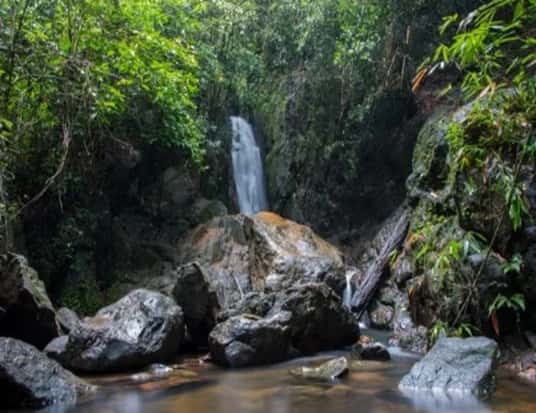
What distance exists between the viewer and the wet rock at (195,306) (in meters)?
7.12

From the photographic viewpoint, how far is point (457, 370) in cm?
459

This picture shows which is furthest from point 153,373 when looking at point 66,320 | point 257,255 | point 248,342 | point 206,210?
point 206,210

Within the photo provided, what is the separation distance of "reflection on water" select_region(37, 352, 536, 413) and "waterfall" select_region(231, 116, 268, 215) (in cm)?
745

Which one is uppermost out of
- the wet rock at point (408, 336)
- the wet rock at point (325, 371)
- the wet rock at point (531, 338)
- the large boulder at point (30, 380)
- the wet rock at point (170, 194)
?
the wet rock at point (170, 194)

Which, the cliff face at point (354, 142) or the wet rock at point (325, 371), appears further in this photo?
the cliff face at point (354, 142)

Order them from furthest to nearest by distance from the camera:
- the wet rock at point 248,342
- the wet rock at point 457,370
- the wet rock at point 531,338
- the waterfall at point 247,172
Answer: the waterfall at point 247,172, the wet rock at point 248,342, the wet rock at point 531,338, the wet rock at point 457,370

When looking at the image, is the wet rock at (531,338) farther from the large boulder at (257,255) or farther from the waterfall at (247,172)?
the waterfall at (247,172)

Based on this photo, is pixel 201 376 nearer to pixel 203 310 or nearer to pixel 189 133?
pixel 203 310

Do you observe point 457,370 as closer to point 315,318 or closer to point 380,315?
point 315,318

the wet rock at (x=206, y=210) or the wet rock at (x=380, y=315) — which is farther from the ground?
the wet rock at (x=206, y=210)

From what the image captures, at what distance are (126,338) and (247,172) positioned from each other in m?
7.85

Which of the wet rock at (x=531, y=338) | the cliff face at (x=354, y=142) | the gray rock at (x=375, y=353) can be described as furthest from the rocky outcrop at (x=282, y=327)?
the cliff face at (x=354, y=142)

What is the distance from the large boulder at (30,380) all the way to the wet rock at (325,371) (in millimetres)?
2120

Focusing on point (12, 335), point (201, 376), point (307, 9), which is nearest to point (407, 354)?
point (201, 376)
